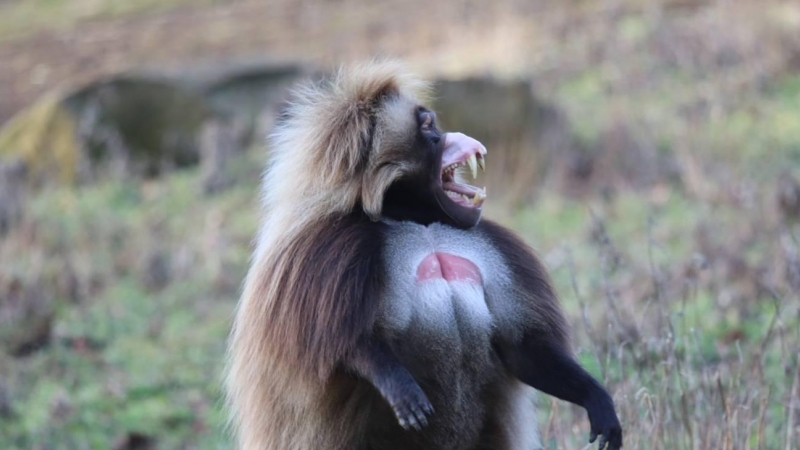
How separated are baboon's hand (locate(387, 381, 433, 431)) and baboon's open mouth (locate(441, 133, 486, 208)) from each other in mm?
642

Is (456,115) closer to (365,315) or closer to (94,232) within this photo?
(94,232)

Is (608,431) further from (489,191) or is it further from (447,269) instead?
(489,191)

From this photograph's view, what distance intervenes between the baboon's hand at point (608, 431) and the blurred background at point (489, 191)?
0.37m

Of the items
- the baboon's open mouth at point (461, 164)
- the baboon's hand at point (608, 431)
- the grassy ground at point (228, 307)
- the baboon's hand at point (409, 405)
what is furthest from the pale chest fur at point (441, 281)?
the grassy ground at point (228, 307)

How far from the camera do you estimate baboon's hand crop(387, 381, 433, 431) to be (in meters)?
3.03

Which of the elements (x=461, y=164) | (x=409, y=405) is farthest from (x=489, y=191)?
(x=409, y=405)

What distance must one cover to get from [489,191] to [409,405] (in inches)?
256

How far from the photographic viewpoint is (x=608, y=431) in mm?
3264

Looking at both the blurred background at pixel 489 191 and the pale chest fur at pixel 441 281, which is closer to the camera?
the pale chest fur at pixel 441 281

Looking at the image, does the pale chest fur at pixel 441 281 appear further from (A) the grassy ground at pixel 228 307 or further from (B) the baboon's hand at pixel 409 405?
(A) the grassy ground at pixel 228 307

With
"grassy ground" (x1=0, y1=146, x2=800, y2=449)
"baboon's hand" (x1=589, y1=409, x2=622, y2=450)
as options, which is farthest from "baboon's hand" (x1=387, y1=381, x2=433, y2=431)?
"grassy ground" (x1=0, y1=146, x2=800, y2=449)

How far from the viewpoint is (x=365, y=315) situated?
314cm

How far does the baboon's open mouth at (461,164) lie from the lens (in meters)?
3.41

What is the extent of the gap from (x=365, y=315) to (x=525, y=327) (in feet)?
1.79
